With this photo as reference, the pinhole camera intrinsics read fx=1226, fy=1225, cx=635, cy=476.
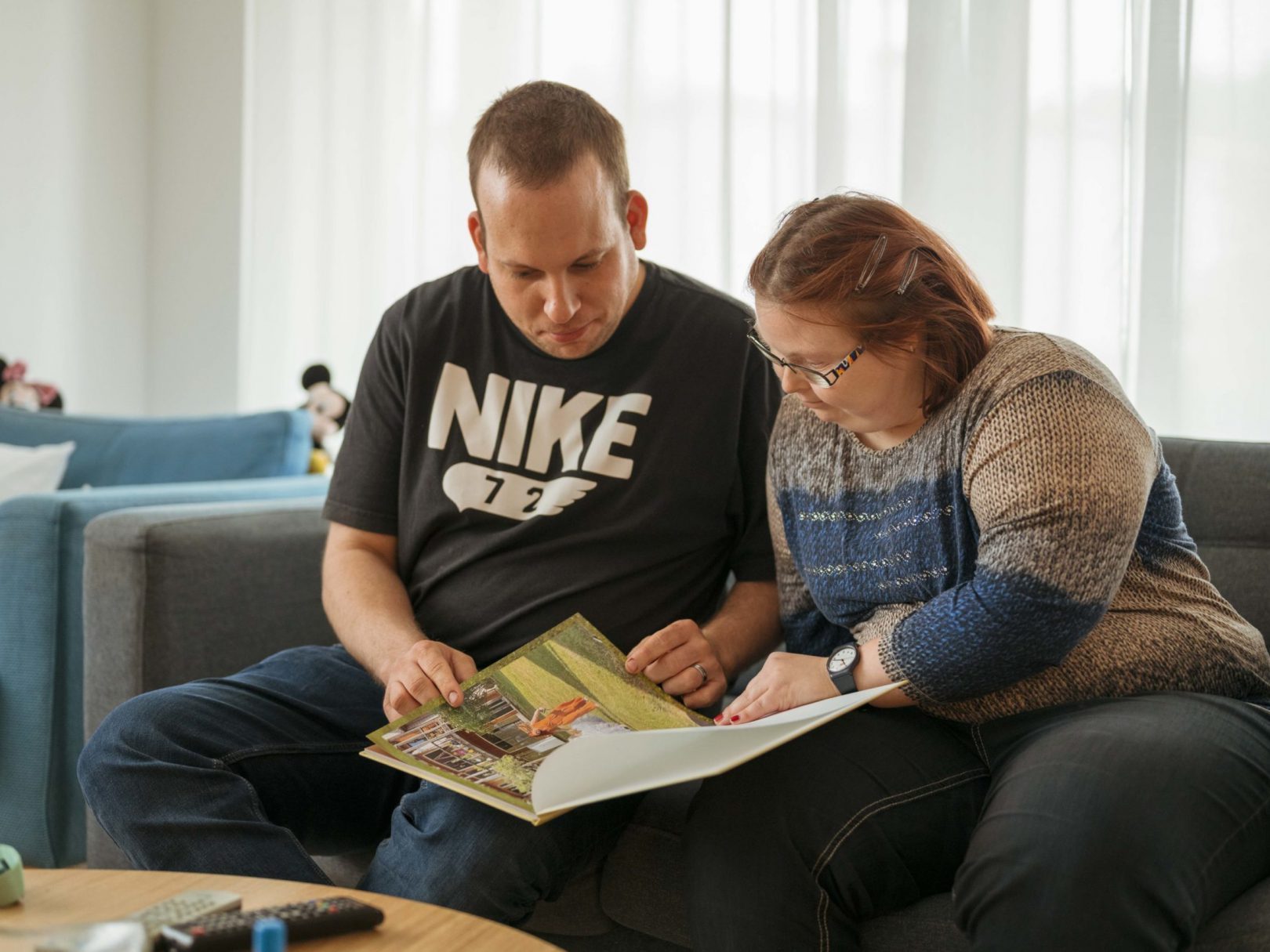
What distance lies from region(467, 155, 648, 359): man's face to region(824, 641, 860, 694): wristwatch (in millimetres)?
504

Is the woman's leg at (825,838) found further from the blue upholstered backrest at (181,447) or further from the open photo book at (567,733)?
the blue upholstered backrest at (181,447)

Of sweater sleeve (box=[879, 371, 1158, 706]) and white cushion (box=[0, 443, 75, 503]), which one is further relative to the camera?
white cushion (box=[0, 443, 75, 503])

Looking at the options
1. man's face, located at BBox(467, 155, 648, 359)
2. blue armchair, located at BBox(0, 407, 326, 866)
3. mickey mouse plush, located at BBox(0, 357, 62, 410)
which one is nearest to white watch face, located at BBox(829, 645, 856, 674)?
man's face, located at BBox(467, 155, 648, 359)

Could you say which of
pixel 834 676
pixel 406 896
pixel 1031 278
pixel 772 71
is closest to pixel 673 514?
pixel 834 676

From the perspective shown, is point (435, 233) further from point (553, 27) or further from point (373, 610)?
point (373, 610)

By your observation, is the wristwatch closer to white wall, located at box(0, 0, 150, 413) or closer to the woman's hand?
the woman's hand

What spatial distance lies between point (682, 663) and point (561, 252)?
0.48 meters

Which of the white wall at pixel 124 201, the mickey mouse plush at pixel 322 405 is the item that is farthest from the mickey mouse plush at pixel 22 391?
the mickey mouse plush at pixel 322 405

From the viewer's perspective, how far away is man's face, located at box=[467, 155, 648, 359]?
4.49ft

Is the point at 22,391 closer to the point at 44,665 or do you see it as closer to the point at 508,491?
the point at 44,665

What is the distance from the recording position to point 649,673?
130 cm

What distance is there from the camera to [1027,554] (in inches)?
42.4

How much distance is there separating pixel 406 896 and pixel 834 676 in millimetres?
458

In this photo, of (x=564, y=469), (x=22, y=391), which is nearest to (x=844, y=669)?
(x=564, y=469)
